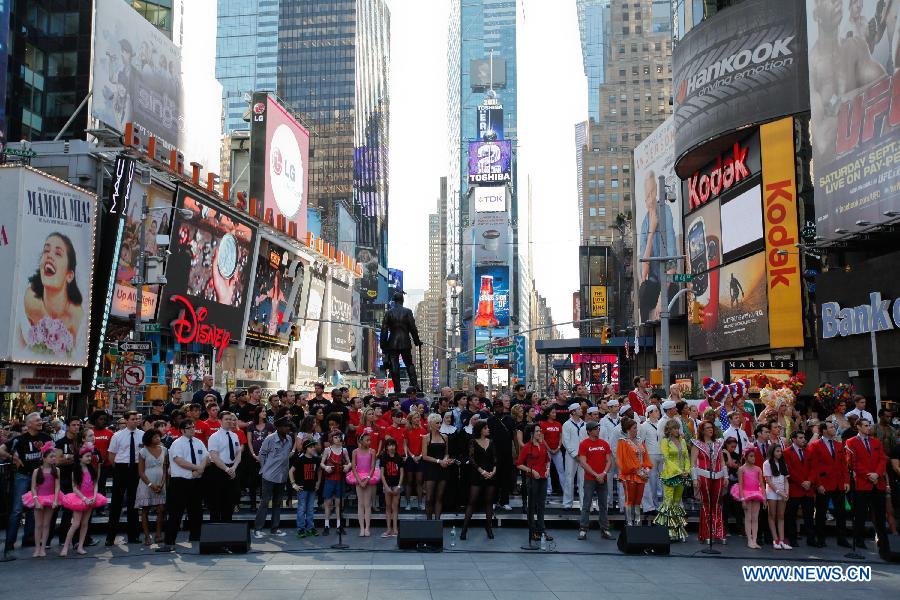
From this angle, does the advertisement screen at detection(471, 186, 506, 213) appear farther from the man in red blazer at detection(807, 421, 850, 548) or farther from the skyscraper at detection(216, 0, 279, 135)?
the man in red blazer at detection(807, 421, 850, 548)

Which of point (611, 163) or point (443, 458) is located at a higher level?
point (611, 163)

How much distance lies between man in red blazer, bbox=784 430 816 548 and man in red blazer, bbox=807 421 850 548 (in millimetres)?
98

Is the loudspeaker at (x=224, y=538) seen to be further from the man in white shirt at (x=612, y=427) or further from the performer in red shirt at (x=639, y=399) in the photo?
the performer in red shirt at (x=639, y=399)

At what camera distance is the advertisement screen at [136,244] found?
3344 centimetres

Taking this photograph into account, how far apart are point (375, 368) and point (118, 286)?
75.3 m

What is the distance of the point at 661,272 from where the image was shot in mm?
26609

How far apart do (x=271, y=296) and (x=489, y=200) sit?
122694 millimetres

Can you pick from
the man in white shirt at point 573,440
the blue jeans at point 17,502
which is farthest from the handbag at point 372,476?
the blue jeans at point 17,502

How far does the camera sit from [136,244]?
3428 centimetres

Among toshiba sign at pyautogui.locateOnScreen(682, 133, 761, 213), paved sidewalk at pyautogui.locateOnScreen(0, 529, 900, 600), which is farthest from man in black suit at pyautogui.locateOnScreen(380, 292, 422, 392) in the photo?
toshiba sign at pyautogui.locateOnScreen(682, 133, 761, 213)

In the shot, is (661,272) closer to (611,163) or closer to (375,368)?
(375,368)

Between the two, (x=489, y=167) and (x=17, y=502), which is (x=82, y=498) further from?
(x=489, y=167)

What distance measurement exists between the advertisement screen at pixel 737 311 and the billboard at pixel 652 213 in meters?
11.0

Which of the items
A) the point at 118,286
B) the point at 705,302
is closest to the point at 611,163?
the point at 705,302
